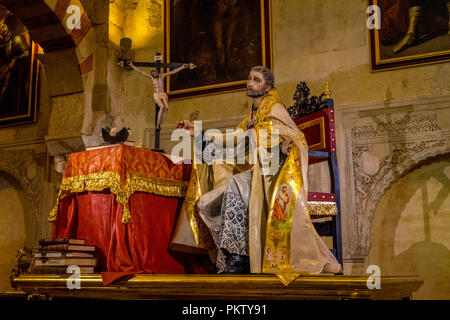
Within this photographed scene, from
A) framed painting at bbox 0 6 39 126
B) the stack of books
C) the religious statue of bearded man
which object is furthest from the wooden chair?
framed painting at bbox 0 6 39 126

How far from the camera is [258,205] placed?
3783 mm

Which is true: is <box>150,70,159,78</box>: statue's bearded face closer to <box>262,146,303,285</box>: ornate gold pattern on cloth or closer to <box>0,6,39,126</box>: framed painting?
<box>262,146,303,285</box>: ornate gold pattern on cloth

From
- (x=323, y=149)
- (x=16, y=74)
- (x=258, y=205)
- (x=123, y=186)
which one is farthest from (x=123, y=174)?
(x=16, y=74)

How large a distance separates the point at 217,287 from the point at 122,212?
3.66ft

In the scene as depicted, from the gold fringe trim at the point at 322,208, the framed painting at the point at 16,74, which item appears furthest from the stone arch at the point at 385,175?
the framed painting at the point at 16,74

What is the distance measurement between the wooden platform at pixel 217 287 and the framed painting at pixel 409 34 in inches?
114

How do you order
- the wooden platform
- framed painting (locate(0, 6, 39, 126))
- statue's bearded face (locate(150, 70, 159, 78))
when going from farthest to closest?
framed painting (locate(0, 6, 39, 126))
statue's bearded face (locate(150, 70, 159, 78))
the wooden platform

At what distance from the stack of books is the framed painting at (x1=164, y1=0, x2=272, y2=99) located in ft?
10.6

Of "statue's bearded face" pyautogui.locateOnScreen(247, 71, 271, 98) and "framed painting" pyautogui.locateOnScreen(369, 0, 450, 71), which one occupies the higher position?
"framed painting" pyautogui.locateOnScreen(369, 0, 450, 71)

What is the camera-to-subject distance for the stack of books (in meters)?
3.82

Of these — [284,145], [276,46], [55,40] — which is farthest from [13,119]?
[284,145]

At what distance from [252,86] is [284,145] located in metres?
0.70

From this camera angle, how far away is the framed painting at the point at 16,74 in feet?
25.6

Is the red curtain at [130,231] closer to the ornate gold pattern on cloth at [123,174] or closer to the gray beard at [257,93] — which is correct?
the ornate gold pattern on cloth at [123,174]
